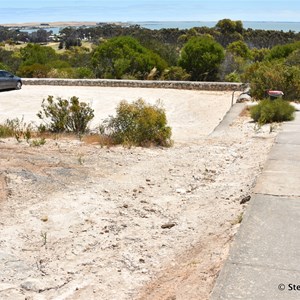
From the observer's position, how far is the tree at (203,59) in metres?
30.8

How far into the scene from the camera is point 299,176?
8297mm

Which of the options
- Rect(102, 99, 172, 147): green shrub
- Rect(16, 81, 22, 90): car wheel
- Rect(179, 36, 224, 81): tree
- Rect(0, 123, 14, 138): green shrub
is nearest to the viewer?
Rect(102, 99, 172, 147): green shrub

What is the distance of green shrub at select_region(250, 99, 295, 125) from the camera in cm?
1402

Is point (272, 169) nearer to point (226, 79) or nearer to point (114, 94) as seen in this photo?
point (114, 94)

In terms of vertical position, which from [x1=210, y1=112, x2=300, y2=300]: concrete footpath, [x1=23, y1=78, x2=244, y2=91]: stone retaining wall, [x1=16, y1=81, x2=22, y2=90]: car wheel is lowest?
[x1=16, y1=81, x2=22, y2=90]: car wheel

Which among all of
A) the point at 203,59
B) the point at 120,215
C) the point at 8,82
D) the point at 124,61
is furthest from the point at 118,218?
the point at 203,59

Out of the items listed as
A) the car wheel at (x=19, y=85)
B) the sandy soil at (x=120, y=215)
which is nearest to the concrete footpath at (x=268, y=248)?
the sandy soil at (x=120, y=215)

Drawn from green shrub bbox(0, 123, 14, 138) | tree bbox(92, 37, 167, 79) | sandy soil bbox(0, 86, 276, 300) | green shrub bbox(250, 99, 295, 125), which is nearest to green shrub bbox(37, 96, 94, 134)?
green shrub bbox(0, 123, 14, 138)

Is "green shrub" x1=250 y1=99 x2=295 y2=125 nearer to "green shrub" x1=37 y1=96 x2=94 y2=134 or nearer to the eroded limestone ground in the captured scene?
the eroded limestone ground

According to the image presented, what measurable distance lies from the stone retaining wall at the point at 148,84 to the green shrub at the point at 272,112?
10.7m

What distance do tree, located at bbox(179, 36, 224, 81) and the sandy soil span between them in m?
18.9

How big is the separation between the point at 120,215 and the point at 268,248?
2279mm

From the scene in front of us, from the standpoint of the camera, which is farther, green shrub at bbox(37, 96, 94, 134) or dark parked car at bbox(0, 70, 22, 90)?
dark parked car at bbox(0, 70, 22, 90)

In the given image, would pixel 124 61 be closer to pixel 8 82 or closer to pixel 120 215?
pixel 8 82
